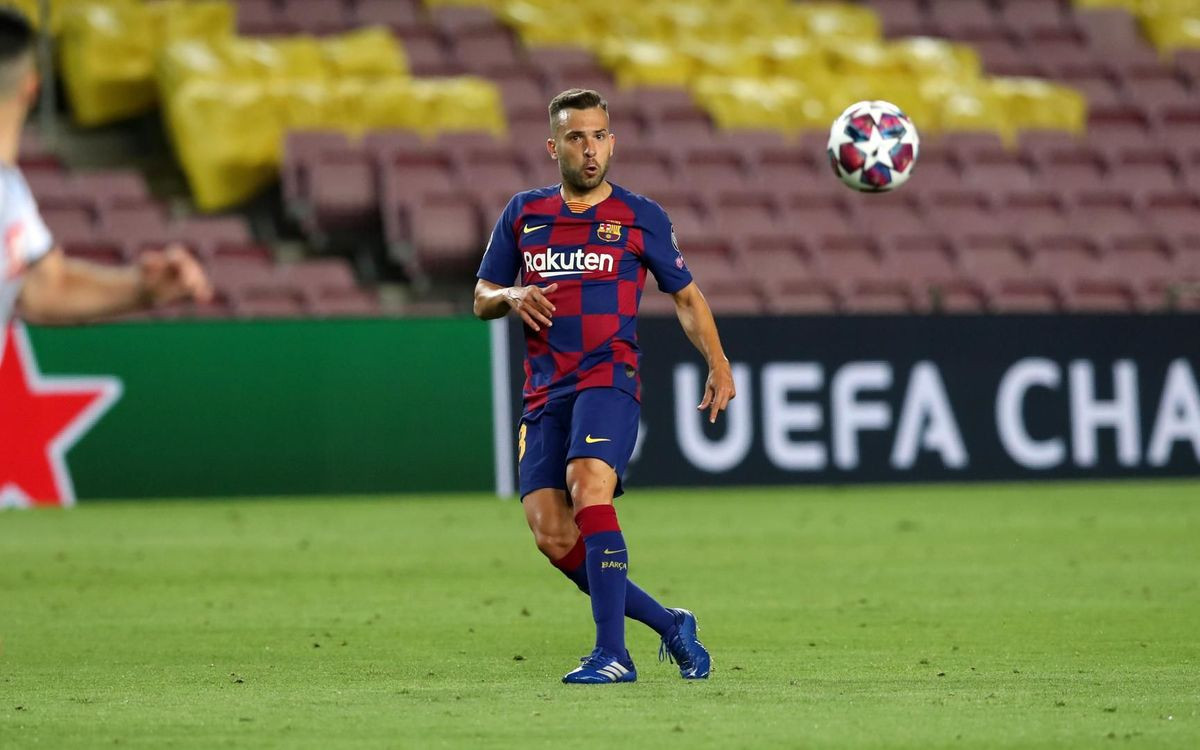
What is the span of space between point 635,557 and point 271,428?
5137 millimetres

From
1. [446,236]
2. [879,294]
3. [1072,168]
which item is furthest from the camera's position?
[1072,168]

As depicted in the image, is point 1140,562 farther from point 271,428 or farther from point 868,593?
point 271,428

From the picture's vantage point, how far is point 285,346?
50.5ft

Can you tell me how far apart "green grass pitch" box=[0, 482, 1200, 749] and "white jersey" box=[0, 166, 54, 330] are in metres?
1.37

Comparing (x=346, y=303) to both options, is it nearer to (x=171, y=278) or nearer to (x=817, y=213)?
(x=817, y=213)

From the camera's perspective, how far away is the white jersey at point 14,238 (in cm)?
479

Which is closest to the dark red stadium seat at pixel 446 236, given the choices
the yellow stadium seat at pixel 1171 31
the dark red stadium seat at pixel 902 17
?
the dark red stadium seat at pixel 902 17

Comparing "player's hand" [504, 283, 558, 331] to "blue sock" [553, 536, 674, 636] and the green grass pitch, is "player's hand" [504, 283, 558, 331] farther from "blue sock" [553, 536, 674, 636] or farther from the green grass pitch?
the green grass pitch

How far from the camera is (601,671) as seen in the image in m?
6.57

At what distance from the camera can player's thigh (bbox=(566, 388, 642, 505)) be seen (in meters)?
6.75

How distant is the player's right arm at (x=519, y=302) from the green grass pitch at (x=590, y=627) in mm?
1267

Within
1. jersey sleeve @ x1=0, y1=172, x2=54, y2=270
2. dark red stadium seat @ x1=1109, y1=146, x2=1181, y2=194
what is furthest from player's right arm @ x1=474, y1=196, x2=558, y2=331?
dark red stadium seat @ x1=1109, y1=146, x2=1181, y2=194

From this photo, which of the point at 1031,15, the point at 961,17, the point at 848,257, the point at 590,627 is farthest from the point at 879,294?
the point at 590,627

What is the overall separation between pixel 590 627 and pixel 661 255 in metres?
1.96
